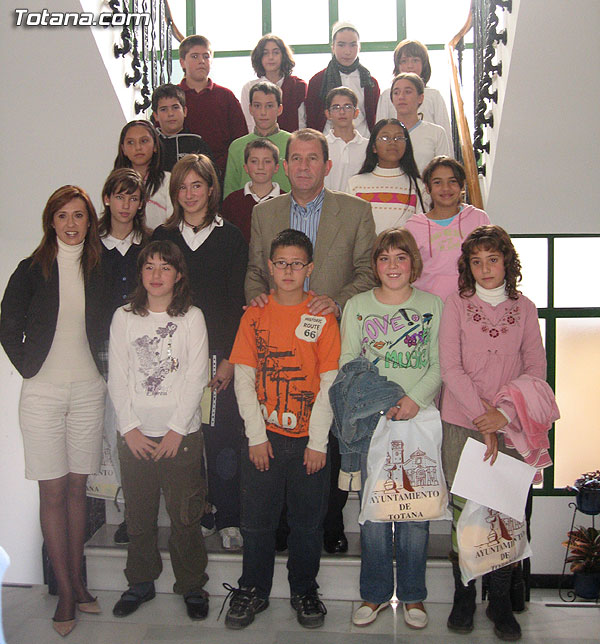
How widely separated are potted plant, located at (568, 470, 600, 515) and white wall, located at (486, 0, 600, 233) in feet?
6.72

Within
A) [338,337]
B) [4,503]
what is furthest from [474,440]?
[4,503]

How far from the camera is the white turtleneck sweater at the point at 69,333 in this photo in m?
2.33

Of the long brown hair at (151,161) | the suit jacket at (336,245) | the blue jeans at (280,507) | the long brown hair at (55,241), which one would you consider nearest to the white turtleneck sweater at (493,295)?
the suit jacket at (336,245)

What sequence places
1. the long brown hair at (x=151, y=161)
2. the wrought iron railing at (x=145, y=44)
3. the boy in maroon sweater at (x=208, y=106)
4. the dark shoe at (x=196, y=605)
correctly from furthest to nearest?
the boy in maroon sweater at (x=208, y=106) < the wrought iron railing at (x=145, y=44) < the long brown hair at (x=151, y=161) < the dark shoe at (x=196, y=605)

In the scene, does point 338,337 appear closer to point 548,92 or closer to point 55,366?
point 55,366

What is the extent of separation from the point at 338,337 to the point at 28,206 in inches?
82.3

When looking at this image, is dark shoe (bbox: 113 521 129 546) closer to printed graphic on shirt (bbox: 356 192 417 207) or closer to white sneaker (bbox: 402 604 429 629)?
white sneaker (bbox: 402 604 429 629)

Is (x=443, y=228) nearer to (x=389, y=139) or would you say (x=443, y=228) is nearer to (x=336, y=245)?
(x=336, y=245)

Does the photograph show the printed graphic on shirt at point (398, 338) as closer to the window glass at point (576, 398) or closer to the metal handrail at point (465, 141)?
the metal handrail at point (465, 141)

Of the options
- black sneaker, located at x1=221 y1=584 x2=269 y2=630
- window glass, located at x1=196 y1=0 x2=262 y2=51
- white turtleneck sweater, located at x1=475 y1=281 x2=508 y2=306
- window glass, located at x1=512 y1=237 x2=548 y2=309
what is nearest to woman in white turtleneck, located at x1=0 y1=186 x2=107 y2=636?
black sneaker, located at x1=221 y1=584 x2=269 y2=630

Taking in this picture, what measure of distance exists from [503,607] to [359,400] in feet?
3.14

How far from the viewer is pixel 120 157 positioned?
2.93 m

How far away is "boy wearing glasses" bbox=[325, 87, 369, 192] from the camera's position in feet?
11.0

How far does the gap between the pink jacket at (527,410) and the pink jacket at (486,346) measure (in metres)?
0.06
